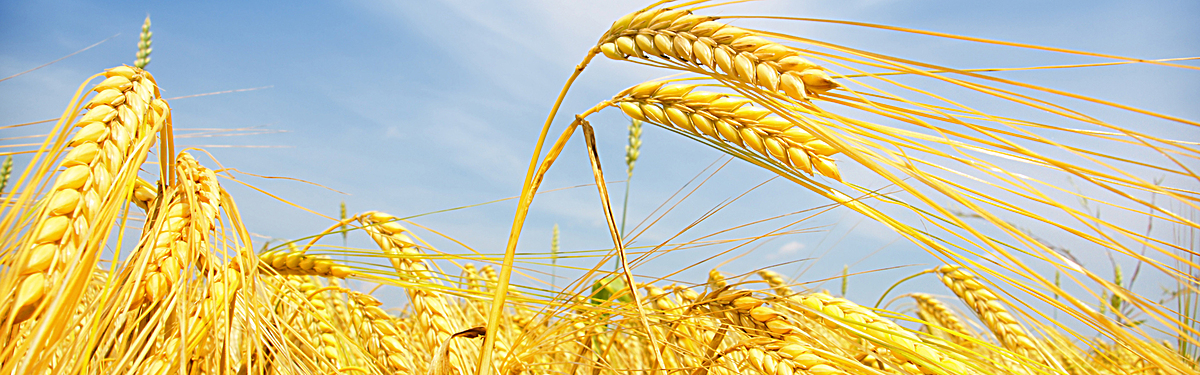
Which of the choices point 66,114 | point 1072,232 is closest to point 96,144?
point 66,114

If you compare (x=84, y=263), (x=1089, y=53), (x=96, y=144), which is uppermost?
(x=1089, y=53)

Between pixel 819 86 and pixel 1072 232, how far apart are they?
314 millimetres

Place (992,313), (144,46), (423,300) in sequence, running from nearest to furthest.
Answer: (423,300) → (992,313) → (144,46)

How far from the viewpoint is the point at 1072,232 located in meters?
0.62

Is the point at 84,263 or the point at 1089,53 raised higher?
the point at 1089,53

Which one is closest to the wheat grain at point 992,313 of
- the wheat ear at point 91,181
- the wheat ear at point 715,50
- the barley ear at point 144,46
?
the wheat ear at point 715,50

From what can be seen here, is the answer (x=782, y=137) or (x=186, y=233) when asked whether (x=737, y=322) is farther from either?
(x=186, y=233)

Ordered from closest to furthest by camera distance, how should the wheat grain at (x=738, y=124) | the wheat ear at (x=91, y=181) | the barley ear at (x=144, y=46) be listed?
1. the wheat ear at (x=91, y=181)
2. the wheat grain at (x=738, y=124)
3. the barley ear at (x=144, y=46)

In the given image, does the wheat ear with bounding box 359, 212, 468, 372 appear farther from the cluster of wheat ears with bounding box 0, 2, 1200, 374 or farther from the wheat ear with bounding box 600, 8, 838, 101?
the wheat ear with bounding box 600, 8, 838, 101

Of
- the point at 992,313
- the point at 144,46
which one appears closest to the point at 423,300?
the point at 992,313

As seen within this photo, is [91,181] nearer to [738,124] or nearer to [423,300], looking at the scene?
[423,300]

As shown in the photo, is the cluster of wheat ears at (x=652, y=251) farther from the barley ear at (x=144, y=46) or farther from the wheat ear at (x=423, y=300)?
the barley ear at (x=144, y=46)

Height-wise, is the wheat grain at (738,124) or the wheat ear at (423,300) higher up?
the wheat grain at (738,124)

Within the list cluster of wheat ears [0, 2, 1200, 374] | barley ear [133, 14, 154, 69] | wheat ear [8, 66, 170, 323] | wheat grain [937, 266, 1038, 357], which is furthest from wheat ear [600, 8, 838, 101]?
barley ear [133, 14, 154, 69]
